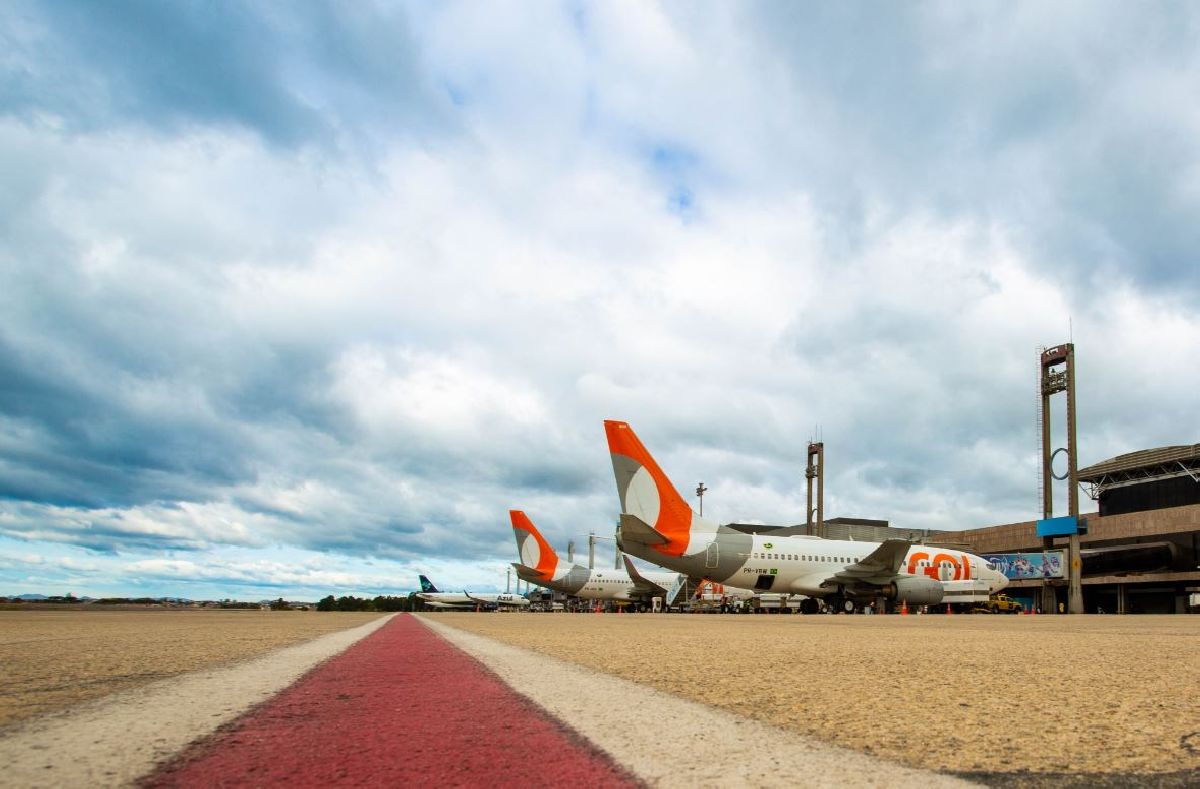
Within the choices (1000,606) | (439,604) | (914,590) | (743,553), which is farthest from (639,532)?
(439,604)

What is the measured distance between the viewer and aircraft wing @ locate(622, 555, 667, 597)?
178 ft

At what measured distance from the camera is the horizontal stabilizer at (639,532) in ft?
91.6

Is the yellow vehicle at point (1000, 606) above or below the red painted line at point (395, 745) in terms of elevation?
below

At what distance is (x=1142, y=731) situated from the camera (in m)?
2.84

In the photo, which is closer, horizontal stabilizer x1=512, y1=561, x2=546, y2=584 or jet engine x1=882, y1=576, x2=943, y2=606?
jet engine x1=882, y1=576, x2=943, y2=606

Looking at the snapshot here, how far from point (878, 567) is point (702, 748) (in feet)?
103

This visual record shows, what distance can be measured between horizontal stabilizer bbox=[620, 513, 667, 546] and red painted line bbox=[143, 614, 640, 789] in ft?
79.6

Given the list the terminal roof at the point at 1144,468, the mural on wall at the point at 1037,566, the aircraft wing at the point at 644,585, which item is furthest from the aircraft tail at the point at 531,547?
the terminal roof at the point at 1144,468

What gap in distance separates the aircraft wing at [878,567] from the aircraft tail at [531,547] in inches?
1096

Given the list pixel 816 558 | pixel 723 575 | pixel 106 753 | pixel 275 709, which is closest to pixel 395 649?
pixel 275 709

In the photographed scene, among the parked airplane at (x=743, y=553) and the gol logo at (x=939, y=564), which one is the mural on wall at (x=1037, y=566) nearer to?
the gol logo at (x=939, y=564)

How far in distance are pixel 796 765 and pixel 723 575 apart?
94.9 ft

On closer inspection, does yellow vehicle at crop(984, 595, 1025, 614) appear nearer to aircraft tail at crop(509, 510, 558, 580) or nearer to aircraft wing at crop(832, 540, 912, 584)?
aircraft wing at crop(832, 540, 912, 584)

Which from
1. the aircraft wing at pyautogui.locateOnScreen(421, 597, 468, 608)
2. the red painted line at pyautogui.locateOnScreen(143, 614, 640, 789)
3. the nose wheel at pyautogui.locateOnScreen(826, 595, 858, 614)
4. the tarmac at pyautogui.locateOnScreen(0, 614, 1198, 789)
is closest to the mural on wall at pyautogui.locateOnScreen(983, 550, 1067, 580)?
the nose wheel at pyautogui.locateOnScreen(826, 595, 858, 614)
